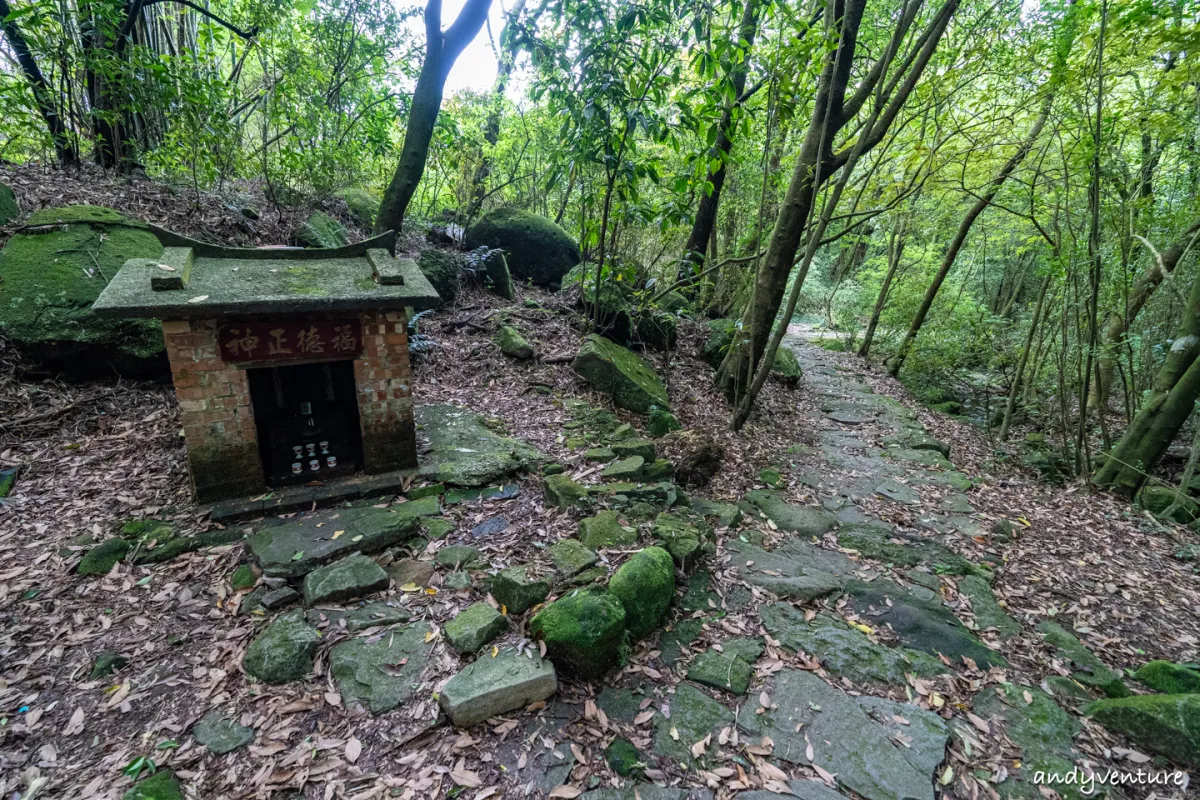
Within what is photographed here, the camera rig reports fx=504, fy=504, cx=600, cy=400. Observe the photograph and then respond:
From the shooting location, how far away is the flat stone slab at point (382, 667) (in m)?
2.38

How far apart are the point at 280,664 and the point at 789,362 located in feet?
28.4

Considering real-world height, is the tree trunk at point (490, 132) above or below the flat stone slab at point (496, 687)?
above

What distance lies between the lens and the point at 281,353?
3.51 meters

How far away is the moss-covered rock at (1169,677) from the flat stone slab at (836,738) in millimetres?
1765

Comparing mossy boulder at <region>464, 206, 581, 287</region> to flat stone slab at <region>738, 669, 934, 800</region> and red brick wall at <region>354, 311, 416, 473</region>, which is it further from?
flat stone slab at <region>738, 669, 934, 800</region>

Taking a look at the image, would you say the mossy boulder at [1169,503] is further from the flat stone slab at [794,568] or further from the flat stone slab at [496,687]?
the flat stone slab at [496,687]

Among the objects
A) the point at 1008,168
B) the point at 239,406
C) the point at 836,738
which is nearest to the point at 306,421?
the point at 239,406

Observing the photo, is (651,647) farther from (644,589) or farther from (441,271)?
(441,271)

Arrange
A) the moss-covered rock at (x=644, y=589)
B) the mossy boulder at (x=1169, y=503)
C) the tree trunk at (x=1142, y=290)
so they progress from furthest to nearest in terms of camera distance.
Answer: the tree trunk at (x=1142, y=290)
the mossy boulder at (x=1169, y=503)
the moss-covered rock at (x=644, y=589)

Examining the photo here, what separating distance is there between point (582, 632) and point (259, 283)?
10.2 ft

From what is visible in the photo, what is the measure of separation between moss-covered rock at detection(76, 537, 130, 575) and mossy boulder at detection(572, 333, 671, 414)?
13.9ft

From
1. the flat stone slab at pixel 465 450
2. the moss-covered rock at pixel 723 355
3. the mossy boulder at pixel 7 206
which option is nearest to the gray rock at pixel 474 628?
the flat stone slab at pixel 465 450

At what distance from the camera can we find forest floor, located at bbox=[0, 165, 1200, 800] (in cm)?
217

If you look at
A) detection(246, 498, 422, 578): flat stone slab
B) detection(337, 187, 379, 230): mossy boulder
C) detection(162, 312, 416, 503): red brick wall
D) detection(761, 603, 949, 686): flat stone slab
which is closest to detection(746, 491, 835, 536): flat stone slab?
detection(761, 603, 949, 686): flat stone slab
